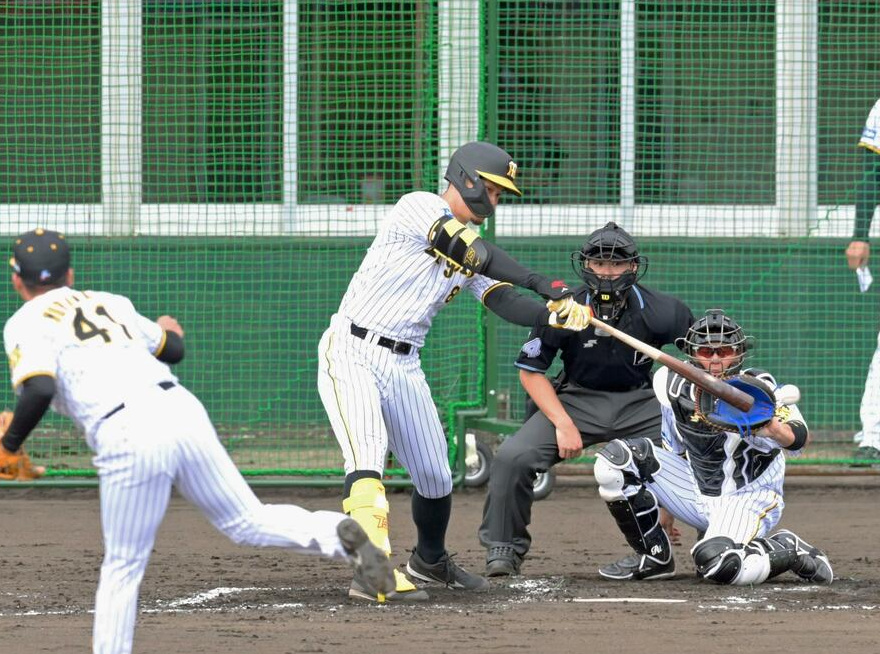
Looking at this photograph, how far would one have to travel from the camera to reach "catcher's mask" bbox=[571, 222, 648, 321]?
6301 millimetres

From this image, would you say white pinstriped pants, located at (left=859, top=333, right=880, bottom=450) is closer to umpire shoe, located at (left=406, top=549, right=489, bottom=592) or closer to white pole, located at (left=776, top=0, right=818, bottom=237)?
white pole, located at (left=776, top=0, right=818, bottom=237)

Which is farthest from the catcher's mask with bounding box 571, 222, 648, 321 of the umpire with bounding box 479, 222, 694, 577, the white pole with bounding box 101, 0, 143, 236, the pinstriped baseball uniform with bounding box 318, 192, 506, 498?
the white pole with bounding box 101, 0, 143, 236

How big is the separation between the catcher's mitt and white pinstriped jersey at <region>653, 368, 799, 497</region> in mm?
177

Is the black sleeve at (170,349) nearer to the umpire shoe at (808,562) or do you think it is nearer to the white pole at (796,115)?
the umpire shoe at (808,562)

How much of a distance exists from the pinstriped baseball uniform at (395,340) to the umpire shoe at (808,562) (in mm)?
1403

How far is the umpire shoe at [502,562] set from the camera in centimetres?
609

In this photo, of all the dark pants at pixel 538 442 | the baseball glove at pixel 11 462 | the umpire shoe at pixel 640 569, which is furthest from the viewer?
the dark pants at pixel 538 442

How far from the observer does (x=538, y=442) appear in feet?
20.8

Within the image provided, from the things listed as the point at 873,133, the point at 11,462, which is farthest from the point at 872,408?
the point at 11,462

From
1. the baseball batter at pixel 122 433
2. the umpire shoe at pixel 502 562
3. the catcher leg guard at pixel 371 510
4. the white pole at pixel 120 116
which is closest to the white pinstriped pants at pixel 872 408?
the umpire shoe at pixel 502 562

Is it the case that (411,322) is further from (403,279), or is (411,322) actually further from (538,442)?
(538,442)

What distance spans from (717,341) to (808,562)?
957 mm

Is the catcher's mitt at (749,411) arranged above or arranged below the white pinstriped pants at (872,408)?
above

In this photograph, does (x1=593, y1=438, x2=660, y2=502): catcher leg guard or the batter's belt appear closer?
the batter's belt
